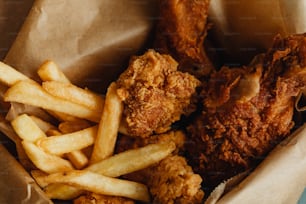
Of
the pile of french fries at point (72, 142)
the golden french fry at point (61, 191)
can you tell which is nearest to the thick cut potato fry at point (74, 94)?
the pile of french fries at point (72, 142)

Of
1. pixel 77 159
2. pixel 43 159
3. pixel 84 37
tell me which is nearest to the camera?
pixel 43 159

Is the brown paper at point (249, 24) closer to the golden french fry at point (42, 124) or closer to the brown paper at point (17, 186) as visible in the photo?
the golden french fry at point (42, 124)

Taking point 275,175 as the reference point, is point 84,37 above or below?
above

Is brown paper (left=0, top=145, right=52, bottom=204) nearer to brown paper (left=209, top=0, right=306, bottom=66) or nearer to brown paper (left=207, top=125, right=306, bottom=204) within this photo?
brown paper (left=207, top=125, right=306, bottom=204)

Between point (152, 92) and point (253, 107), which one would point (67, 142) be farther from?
point (253, 107)

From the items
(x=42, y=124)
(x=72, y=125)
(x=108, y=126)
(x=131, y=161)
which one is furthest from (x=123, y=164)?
(x=42, y=124)

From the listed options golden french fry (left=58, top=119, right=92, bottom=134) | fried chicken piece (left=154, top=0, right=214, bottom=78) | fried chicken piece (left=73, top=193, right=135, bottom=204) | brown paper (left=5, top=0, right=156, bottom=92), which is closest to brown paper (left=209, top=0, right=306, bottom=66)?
fried chicken piece (left=154, top=0, right=214, bottom=78)
